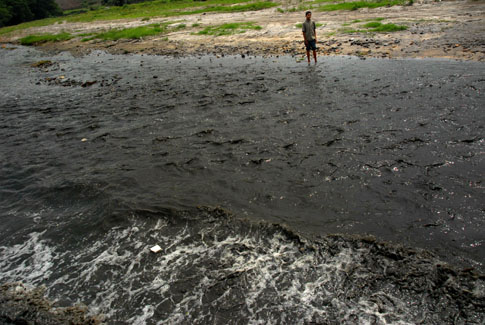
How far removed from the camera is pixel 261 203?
280 inches

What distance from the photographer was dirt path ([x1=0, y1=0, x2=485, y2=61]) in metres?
18.3

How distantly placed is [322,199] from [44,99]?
16486mm

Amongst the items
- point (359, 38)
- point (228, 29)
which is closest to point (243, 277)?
point (359, 38)

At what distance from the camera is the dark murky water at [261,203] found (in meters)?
4.95

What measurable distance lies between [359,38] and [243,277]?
21.4 metres

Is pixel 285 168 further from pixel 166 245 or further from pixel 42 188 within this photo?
pixel 42 188

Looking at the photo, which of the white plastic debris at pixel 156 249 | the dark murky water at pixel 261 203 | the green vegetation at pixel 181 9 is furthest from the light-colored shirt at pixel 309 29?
the green vegetation at pixel 181 9

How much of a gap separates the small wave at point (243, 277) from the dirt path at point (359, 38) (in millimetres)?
15048

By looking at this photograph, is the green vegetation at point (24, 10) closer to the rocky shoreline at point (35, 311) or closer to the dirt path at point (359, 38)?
the dirt path at point (359, 38)

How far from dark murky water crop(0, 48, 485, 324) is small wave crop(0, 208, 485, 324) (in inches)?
0.9

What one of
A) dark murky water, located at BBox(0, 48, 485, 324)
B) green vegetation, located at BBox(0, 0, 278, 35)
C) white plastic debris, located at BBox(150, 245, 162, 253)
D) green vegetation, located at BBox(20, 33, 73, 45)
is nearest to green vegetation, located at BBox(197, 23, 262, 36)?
green vegetation, located at BBox(0, 0, 278, 35)

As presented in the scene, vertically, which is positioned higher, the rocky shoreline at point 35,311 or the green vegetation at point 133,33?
the green vegetation at point 133,33

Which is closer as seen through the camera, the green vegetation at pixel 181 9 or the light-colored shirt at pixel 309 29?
the light-colored shirt at pixel 309 29

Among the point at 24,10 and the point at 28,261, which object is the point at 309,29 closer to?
the point at 28,261
